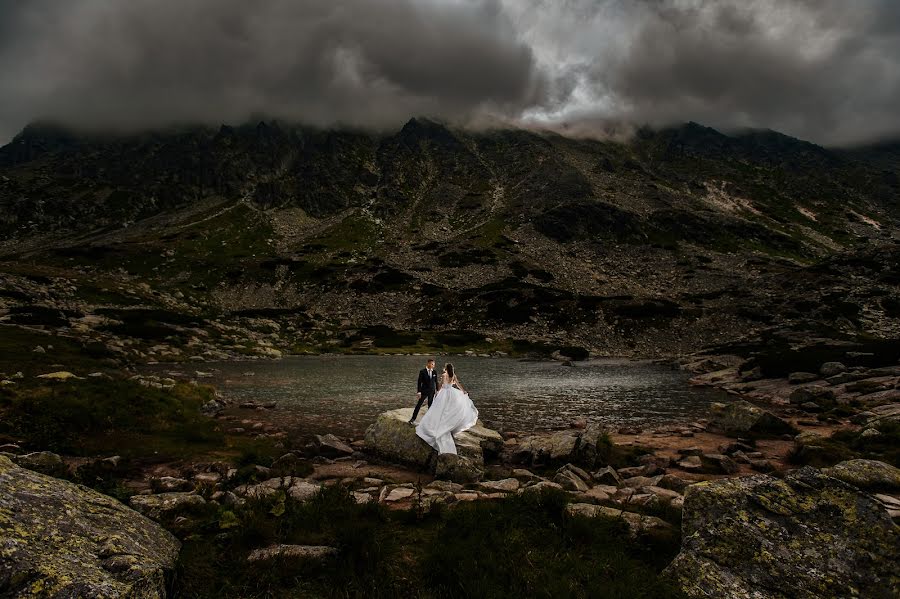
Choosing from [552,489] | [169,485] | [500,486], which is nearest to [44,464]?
[169,485]

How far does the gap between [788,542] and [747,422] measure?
2108 cm

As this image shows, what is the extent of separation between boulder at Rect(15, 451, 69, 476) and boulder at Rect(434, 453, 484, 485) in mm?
9769

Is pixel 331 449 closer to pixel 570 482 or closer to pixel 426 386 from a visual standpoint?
pixel 426 386

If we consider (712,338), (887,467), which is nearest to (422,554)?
(887,467)

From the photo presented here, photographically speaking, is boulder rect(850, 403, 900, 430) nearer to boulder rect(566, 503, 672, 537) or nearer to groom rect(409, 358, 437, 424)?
boulder rect(566, 503, 672, 537)

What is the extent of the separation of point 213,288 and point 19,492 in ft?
433

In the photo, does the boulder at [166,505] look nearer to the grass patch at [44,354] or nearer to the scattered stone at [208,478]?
the scattered stone at [208,478]

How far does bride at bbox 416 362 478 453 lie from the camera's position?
16.0 meters

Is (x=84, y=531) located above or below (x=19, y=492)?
below

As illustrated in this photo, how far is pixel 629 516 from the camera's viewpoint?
8.99 m

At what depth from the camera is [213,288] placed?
123 metres

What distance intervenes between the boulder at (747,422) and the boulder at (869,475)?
12389 millimetres

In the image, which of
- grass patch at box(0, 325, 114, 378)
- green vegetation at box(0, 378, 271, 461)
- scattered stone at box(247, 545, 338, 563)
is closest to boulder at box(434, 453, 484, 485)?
scattered stone at box(247, 545, 338, 563)

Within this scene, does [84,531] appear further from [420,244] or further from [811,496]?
[420,244]
